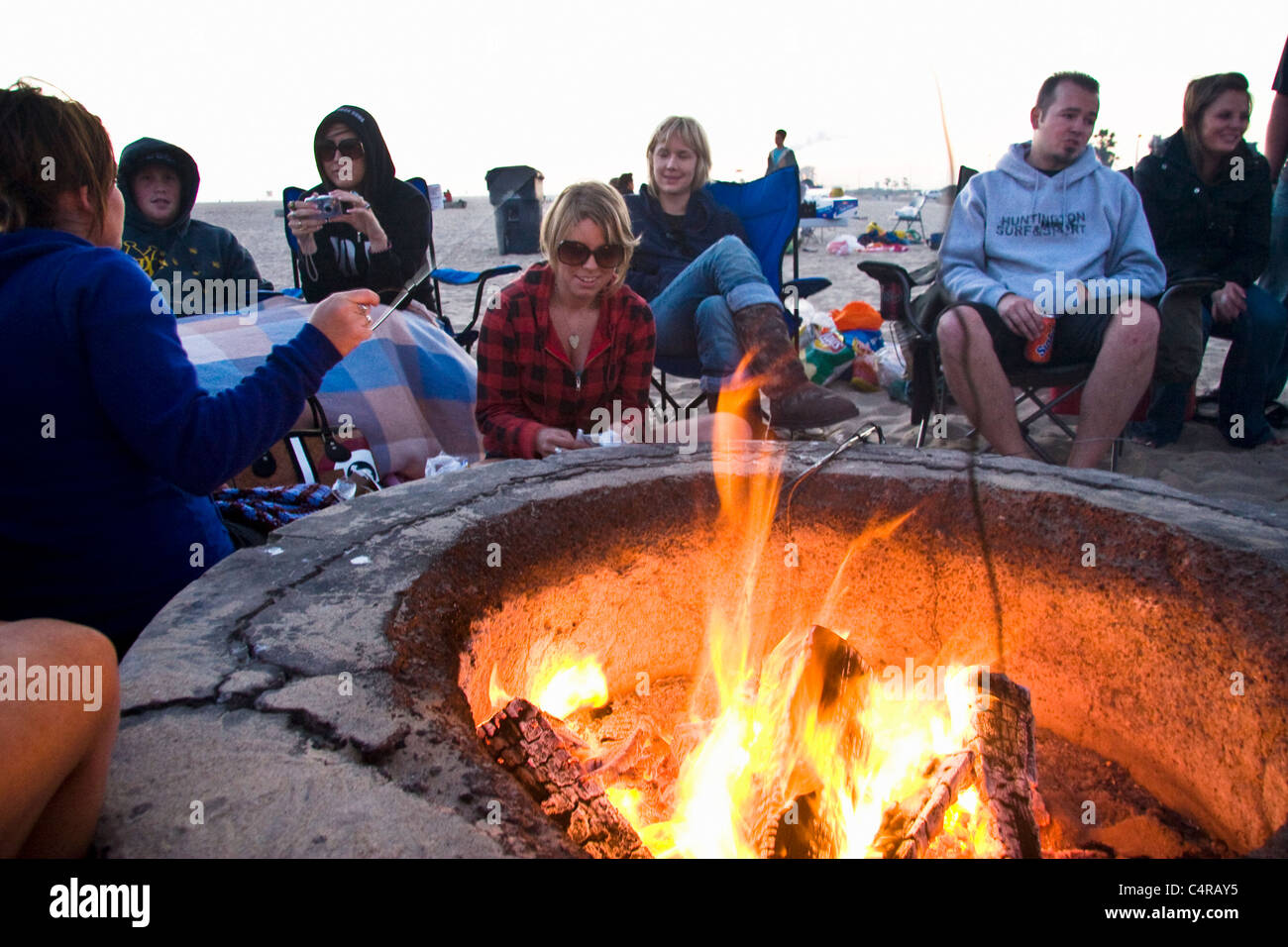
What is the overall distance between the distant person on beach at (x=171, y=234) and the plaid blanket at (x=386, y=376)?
1.59 feet

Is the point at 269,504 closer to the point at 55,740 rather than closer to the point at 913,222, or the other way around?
the point at 55,740

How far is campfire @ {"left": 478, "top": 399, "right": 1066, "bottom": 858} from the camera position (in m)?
1.46

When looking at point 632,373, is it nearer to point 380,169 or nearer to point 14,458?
point 14,458

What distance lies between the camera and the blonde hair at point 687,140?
4496 mm

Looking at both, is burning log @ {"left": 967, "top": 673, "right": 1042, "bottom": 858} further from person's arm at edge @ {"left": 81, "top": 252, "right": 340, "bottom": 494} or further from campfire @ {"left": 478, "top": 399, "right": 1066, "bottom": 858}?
person's arm at edge @ {"left": 81, "top": 252, "right": 340, "bottom": 494}

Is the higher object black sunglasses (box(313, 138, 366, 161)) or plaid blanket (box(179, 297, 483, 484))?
black sunglasses (box(313, 138, 366, 161))

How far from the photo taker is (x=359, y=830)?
950mm

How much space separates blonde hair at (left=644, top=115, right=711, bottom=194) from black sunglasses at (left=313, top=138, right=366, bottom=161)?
159cm

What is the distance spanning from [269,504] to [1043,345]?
10.6 ft

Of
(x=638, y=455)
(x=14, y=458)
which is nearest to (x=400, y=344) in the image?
(x=638, y=455)

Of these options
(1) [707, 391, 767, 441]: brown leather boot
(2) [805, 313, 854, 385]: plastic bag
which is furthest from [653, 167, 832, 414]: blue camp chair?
(1) [707, 391, 767, 441]: brown leather boot

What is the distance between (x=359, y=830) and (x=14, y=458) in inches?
38.3
